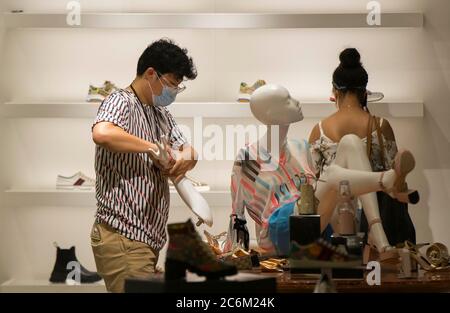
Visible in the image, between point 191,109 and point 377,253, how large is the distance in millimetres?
1400

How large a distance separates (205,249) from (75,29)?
254cm

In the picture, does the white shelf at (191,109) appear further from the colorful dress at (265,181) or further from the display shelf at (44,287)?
the display shelf at (44,287)

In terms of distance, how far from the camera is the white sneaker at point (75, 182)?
199 inches

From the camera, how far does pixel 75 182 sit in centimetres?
508

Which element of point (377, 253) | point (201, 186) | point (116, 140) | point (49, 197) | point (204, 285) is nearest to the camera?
point (204, 285)

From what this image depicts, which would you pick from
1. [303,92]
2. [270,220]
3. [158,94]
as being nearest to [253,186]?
[270,220]

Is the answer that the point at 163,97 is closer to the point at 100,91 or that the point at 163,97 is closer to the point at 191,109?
the point at 191,109

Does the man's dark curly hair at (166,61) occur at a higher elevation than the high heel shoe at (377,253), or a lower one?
higher

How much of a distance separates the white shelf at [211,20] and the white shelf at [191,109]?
1.26ft

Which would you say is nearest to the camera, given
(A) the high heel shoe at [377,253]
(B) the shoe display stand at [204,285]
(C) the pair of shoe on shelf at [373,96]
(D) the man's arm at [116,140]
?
(B) the shoe display stand at [204,285]

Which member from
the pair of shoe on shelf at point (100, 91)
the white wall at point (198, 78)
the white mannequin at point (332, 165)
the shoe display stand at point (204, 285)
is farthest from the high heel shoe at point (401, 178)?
the pair of shoe on shelf at point (100, 91)

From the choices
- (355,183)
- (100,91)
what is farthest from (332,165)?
(100,91)

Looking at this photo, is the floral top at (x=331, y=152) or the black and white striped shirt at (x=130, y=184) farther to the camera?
the floral top at (x=331, y=152)

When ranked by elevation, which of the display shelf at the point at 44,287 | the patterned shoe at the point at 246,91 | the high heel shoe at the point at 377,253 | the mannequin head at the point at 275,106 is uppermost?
the patterned shoe at the point at 246,91
